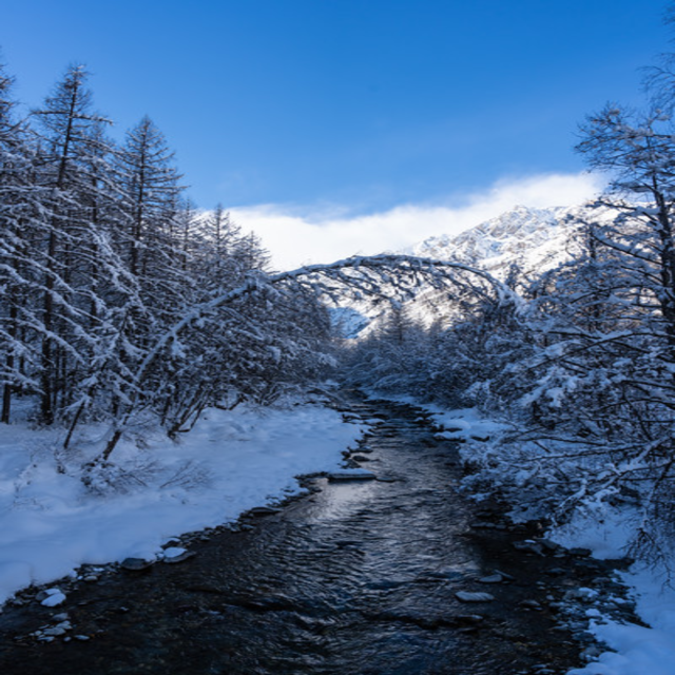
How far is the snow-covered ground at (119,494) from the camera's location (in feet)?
23.1

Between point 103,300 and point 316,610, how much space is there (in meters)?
13.0

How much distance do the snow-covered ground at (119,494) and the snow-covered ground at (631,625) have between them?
262 inches

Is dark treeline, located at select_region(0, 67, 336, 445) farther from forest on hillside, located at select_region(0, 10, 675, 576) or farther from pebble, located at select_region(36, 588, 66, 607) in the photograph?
pebble, located at select_region(36, 588, 66, 607)

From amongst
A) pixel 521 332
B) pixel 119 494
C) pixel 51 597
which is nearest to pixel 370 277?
pixel 521 332

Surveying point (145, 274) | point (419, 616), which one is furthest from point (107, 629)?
point (145, 274)

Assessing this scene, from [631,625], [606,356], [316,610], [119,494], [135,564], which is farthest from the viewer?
[119,494]

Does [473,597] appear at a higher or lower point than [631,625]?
lower

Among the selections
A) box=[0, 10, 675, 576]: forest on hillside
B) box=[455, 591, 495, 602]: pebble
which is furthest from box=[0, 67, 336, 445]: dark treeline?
box=[455, 591, 495, 602]: pebble

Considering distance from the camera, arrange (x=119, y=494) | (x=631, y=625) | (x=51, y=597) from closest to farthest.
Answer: (x=631, y=625), (x=51, y=597), (x=119, y=494)

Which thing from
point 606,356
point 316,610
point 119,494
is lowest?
point 316,610

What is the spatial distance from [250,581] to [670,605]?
232 inches

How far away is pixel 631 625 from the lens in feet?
18.4

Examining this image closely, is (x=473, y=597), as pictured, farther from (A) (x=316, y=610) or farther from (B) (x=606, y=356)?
(B) (x=606, y=356)

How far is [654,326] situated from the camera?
7.28 metres
